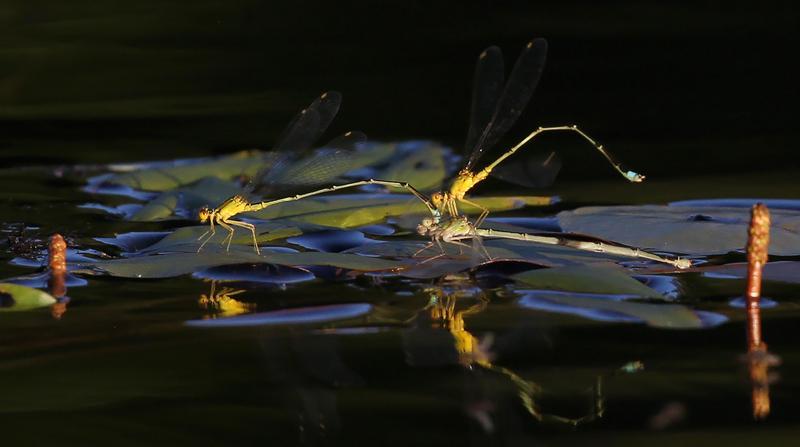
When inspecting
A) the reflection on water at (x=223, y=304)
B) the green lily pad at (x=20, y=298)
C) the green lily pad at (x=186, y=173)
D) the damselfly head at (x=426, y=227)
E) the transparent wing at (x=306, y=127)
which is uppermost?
the transparent wing at (x=306, y=127)

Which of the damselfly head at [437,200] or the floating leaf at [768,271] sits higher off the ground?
the damselfly head at [437,200]

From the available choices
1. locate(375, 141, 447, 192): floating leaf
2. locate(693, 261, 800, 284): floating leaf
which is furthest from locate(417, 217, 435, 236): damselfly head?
locate(375, 141, 447, 192): floating leaf

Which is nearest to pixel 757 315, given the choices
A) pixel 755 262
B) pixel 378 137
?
pixel 755 262

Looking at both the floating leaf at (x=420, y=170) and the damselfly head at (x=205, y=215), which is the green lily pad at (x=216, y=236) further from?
the floating leaf at (x=420, y=170)

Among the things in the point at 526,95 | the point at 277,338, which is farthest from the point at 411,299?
the point at 526,95

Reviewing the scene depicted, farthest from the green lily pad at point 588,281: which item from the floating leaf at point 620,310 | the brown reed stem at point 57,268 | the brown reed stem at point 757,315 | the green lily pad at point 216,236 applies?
the brown reed stem at point 57,268

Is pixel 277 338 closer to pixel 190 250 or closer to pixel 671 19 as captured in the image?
pixel 190 250

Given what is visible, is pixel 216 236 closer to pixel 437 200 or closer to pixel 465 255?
pixel 437 200
